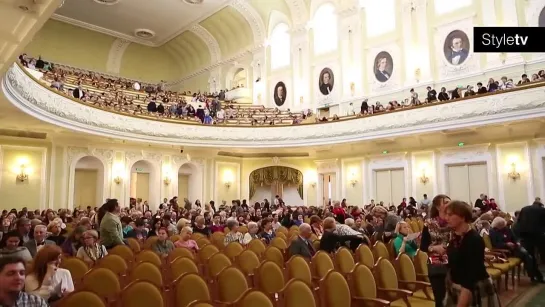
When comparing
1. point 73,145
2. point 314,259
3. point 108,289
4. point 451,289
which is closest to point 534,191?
point 314,259

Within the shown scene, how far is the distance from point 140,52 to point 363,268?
27.6 meters

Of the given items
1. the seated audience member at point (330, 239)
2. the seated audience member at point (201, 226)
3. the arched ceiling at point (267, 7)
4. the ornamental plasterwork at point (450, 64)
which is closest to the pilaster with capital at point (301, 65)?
the arched ceiling at point (267, 7)

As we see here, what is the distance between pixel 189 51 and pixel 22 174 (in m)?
16.7

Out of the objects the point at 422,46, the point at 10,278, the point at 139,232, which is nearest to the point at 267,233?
the point at 139,232

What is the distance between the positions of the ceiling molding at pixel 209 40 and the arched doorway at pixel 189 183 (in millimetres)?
9727

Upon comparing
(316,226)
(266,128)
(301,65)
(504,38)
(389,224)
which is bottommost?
(316,226)

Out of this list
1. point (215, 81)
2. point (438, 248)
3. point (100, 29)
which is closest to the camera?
point (438, 248)

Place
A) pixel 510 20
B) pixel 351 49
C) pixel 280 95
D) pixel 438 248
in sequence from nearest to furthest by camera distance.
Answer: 1. pixel 438 248
2. pixel 510 20
3. pixel 351 49
4. pixel 280 95

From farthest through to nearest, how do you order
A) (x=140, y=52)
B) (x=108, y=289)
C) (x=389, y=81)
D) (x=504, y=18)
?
(x=140, y=52) → (x=389, y=81) → (x=504, y=18) → (x=108, y=289)

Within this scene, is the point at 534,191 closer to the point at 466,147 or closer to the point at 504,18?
the point at 466,147

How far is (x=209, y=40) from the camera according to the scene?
26.4 meters

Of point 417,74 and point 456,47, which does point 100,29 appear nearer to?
point 417,74

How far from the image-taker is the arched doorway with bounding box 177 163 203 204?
19.6m

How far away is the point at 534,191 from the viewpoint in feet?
43.2
